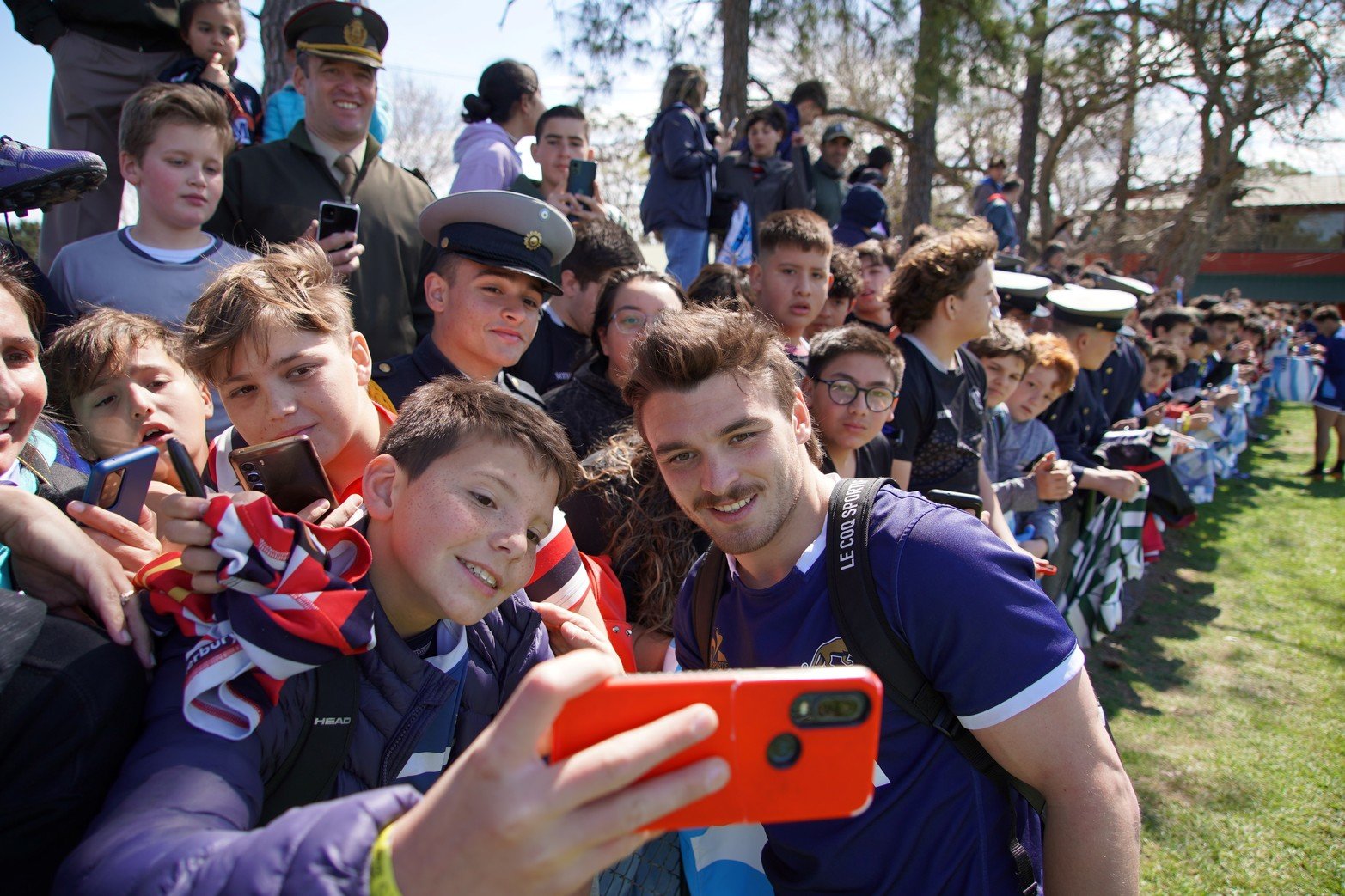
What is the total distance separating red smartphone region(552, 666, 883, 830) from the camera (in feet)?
2.93

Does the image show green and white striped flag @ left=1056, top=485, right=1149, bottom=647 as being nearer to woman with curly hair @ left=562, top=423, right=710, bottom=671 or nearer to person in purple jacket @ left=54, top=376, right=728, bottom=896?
woman with curly hair @ left=562, top=423, right=710, bottom=671

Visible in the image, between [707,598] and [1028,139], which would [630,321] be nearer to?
[707,598]

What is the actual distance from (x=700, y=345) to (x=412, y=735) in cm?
108

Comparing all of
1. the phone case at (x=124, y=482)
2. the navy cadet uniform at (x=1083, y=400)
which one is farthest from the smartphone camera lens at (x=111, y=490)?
the navy cadet uniform at (x=1083, y=400)

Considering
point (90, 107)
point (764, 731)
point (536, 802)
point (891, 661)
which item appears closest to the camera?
point (536, 802)

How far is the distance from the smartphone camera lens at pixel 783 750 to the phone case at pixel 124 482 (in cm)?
118

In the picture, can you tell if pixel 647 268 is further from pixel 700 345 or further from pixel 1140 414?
pixel 1140 414

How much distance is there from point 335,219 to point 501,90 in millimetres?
2411

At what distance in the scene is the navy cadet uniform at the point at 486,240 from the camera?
9.71 ft

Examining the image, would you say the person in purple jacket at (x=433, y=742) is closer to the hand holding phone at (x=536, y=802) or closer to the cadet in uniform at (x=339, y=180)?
the hand holding phone at (x=536, y=802)

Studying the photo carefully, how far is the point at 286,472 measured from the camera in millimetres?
1628

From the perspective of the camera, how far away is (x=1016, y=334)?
471 centimetres

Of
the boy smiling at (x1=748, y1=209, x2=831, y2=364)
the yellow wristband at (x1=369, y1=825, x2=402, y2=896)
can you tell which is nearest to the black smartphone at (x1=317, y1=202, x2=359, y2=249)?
the boy smiling at (x1=748, y1=209, x2=831, y2=364)

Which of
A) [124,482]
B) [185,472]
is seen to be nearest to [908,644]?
[185,472]
